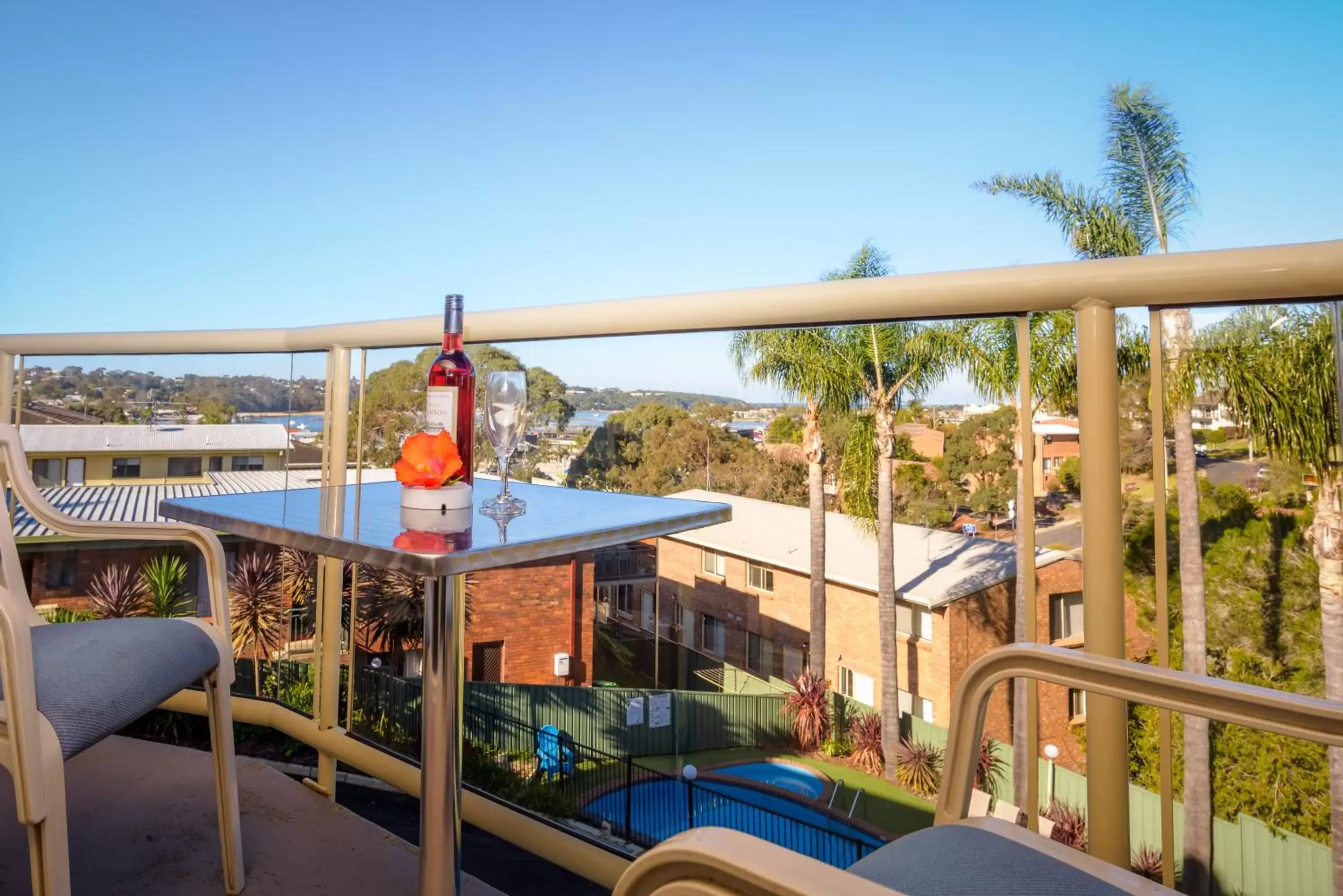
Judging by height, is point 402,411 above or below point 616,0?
below

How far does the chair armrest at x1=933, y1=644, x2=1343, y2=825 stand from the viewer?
0.60 metres

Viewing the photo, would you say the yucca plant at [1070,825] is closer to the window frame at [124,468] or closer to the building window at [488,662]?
the building window at [488,662]

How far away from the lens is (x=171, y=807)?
1886 mm

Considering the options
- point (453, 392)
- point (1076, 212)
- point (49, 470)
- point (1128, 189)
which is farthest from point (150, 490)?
point (1128, 189)

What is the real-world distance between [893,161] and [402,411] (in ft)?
150

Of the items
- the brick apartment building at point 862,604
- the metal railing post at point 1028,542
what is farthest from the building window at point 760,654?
the metal railing post at point 1028,542

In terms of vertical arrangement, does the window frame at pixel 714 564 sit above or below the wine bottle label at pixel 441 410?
below

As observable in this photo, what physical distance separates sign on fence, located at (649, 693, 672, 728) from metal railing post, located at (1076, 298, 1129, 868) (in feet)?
3.15

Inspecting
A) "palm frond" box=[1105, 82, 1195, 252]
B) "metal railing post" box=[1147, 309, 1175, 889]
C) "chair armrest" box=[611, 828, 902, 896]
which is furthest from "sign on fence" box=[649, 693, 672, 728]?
"palm frond" box=[1105, 82, 1195, 252]

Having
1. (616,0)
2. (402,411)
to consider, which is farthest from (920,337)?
(616,0)

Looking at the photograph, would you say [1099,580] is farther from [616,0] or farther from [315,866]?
[616,0]

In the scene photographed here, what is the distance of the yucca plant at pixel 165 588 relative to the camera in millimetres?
2414

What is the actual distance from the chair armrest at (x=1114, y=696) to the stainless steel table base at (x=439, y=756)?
752mm

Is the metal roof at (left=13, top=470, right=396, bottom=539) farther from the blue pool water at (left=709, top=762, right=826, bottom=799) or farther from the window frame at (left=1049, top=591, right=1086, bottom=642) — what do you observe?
the window frame at (left=1049, top=591, right=1086, bottom=642)
